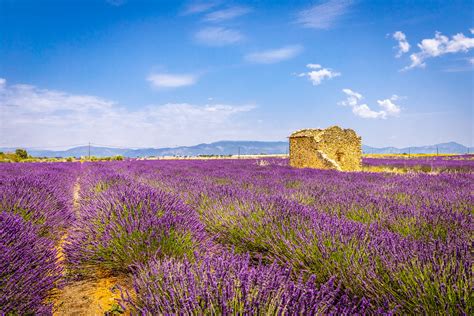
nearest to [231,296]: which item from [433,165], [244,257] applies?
[244,257]

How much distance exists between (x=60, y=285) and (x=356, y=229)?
88.3 inches

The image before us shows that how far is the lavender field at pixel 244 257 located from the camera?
141 cm

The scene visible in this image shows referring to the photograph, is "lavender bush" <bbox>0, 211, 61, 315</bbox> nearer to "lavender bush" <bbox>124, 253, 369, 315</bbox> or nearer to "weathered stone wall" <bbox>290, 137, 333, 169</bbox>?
"lavender bush" <bbox>124, 253, 369, 315</bbox>

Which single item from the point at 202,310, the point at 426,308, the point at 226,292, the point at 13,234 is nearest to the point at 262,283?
the point at 226,292

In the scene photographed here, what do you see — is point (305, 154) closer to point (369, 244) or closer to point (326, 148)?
point (326, 148)

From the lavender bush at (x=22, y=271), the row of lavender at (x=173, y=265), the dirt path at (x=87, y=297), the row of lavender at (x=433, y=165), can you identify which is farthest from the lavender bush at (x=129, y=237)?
the row of lavender at (x=433, y=165)

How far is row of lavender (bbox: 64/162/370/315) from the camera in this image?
132 cm

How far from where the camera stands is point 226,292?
1.32 meters

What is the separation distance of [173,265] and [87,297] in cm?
88

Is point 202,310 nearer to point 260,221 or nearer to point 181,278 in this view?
point 181,278

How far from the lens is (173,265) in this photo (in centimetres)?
187

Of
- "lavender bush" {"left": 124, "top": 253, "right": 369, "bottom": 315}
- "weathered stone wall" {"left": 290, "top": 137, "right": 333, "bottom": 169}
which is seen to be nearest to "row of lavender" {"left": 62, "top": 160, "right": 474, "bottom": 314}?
"lavender bush" {"left": 124, "top": 253, "right": 369, "bottom": 315}

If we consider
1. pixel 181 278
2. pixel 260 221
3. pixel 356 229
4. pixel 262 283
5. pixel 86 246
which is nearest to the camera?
pixel 262 283

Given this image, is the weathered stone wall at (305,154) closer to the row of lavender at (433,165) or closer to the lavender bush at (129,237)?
the row of lavender at (433,165)
